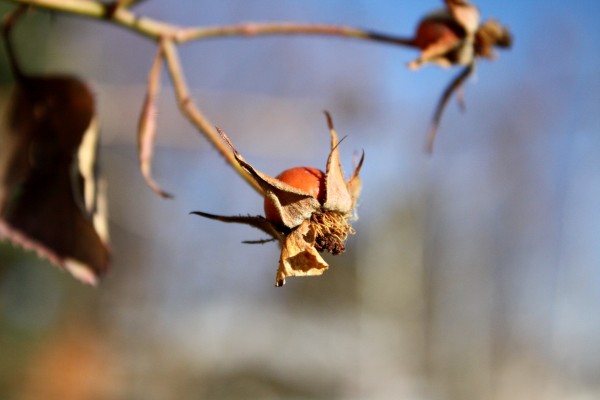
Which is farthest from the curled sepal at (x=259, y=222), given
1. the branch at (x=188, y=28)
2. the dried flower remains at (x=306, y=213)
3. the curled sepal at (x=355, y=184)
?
the branch at (x=188, y=28)

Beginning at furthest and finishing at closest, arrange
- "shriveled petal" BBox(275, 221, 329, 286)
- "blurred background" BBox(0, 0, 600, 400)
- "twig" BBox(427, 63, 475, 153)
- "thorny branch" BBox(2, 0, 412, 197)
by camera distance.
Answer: "blurred background" BBox(0, 0, 600, 400)
"twig" BBox(427, 63, 475, 153)
"thorny branch" BBox(2, 0, 412, 197)
"shriveled petal" BBox(275, 221, 329, 286)

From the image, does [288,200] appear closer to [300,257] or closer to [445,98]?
[300,257]

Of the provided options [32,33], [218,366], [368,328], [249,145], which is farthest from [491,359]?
[32,33]

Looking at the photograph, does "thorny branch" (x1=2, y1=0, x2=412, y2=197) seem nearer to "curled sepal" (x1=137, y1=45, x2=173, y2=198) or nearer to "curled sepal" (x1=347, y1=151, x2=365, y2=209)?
"curled sepal" (x1=137, y1=45, x2=173, y2=198)

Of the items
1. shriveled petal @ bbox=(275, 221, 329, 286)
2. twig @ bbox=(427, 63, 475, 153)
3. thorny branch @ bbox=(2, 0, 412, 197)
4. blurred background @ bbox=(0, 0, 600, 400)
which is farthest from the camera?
blurred background @ bbox=(0, 0, 600, 400)

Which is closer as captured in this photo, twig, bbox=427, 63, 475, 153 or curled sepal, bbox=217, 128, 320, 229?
curled sepal, bbox=217, 128, 320, 229

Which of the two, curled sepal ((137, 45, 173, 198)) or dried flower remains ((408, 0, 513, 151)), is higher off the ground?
dried flower remains ((408, 0, 513, 151))

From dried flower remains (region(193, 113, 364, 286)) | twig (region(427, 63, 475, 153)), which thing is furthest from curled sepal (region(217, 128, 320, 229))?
twig (region(427, 63, 475, 153))
